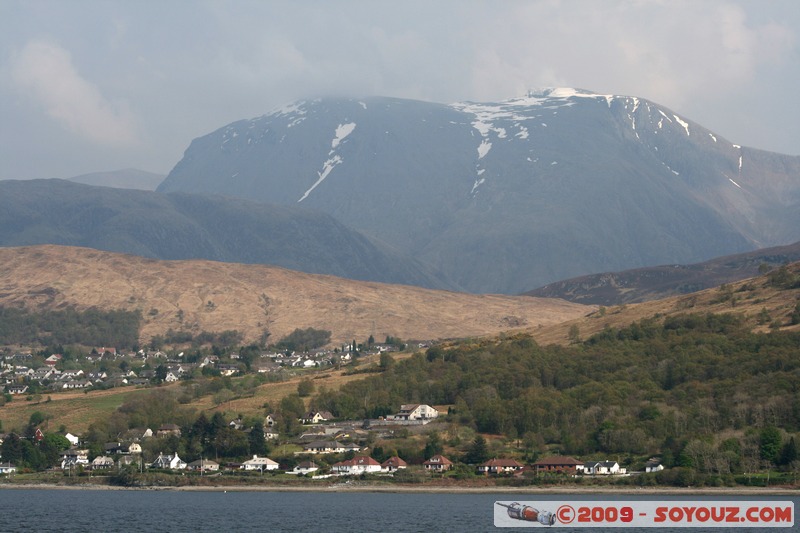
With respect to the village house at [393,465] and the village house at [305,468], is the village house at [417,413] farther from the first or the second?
the village house at [305,468]

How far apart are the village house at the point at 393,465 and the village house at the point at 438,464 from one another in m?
2.52

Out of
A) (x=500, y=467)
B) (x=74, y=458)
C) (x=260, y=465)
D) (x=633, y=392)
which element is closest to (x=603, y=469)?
(x=500, y=467)

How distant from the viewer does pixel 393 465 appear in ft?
479

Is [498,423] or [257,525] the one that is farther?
[498,423]

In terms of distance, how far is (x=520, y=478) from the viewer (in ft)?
445

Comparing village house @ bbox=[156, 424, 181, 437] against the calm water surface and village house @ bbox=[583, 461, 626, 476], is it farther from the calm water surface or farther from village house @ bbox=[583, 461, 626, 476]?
village house @ bbox=[583, 461, 626, 476]

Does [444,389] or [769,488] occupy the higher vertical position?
[444,389]

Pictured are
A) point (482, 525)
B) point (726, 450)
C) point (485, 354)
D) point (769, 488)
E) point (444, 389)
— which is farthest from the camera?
point (485, 354)

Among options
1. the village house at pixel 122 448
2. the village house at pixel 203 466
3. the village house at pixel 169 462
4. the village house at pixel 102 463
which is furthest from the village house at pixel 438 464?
the village house at pixel 122 448

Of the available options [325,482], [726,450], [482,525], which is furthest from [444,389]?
[482,525]

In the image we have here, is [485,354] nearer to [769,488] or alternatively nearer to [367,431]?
[367,431]

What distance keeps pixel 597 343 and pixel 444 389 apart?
24.6m

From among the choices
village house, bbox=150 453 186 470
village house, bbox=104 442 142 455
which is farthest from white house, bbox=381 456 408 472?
village house, bbox=104 442 142 455

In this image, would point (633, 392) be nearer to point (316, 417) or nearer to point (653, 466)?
point (653, 466)
